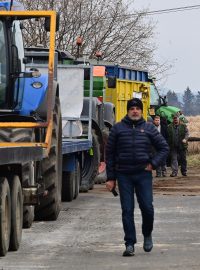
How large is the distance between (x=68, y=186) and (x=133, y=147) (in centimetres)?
736

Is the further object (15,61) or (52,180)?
(52,180)

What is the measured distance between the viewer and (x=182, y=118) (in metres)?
31.1

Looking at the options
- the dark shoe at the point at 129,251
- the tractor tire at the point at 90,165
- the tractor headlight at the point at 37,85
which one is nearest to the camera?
the dark shoe at the point at 129,251

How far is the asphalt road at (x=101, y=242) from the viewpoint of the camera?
1120cm

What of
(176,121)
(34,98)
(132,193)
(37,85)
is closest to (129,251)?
(132,193)

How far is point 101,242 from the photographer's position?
1319cm

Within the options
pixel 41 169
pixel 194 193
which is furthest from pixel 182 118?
pixel 41 169

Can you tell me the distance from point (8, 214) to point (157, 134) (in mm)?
1978

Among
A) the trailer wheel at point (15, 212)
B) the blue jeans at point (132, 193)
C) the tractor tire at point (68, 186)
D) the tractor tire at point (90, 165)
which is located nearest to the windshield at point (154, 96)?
the tractor tire at point (90, 165)

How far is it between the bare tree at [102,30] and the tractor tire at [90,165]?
59.4 feet

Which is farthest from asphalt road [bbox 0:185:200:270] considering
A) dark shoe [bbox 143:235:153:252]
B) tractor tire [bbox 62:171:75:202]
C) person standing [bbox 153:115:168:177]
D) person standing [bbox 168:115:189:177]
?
person standing [bbox 168:115:189:177]

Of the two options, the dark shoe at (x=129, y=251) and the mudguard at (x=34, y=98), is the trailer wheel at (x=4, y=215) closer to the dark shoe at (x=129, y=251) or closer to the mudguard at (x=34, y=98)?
the dark shoe at (x=129, y=251)

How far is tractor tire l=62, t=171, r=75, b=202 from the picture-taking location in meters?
19.4

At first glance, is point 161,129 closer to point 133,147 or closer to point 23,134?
point 23,134
